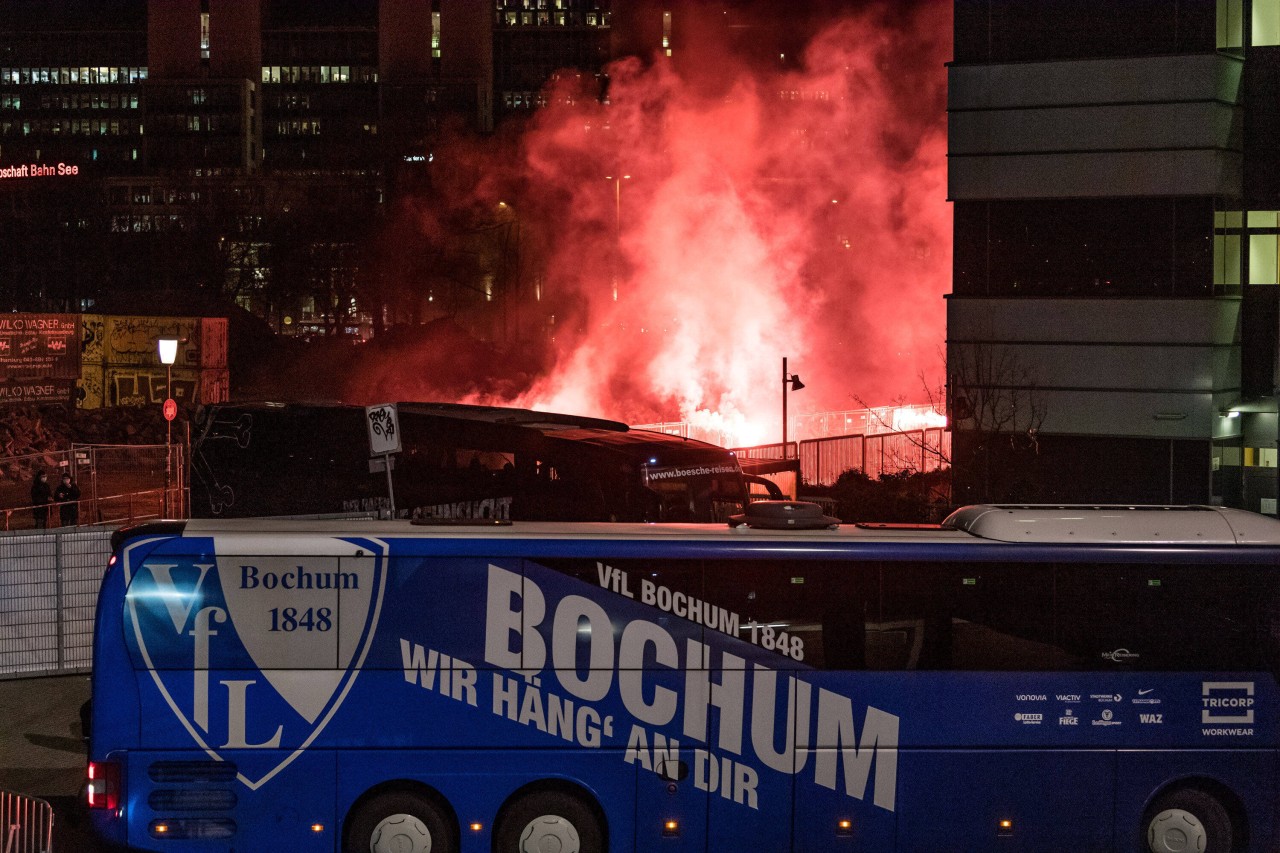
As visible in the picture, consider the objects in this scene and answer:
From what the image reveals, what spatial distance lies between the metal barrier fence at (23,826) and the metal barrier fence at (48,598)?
400cm

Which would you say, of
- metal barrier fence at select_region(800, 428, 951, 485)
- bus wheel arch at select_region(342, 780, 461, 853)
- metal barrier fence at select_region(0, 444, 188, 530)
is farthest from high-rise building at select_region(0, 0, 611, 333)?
bus wheel arch at select_region(342, 780, 461, 853)

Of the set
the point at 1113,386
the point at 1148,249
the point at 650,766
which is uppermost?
the point at 1148,249

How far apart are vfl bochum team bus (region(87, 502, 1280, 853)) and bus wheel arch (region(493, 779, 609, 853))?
2 centimetres

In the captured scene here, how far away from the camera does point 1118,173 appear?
20922 millimetres

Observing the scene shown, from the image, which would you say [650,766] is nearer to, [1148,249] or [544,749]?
[544,749]

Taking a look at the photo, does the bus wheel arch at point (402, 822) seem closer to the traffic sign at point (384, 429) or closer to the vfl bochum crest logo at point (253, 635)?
the vfl bochum crest logo at point (253, 635)

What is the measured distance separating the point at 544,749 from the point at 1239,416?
631 inches

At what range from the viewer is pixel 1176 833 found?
8.59 meters

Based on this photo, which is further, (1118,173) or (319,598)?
(1118,173)

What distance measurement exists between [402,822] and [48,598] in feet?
21.2

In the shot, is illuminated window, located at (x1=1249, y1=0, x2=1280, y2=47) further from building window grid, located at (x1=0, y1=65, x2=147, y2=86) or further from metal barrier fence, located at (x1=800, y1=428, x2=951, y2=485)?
building window grid, located at (x1=0, y1=65, x2=147, y2=86)

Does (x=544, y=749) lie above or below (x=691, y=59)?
below

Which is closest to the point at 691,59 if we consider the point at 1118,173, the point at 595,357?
the point at 595,357

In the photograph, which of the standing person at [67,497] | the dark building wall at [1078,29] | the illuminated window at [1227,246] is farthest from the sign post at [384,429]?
the illuminated window at [1227,246]
